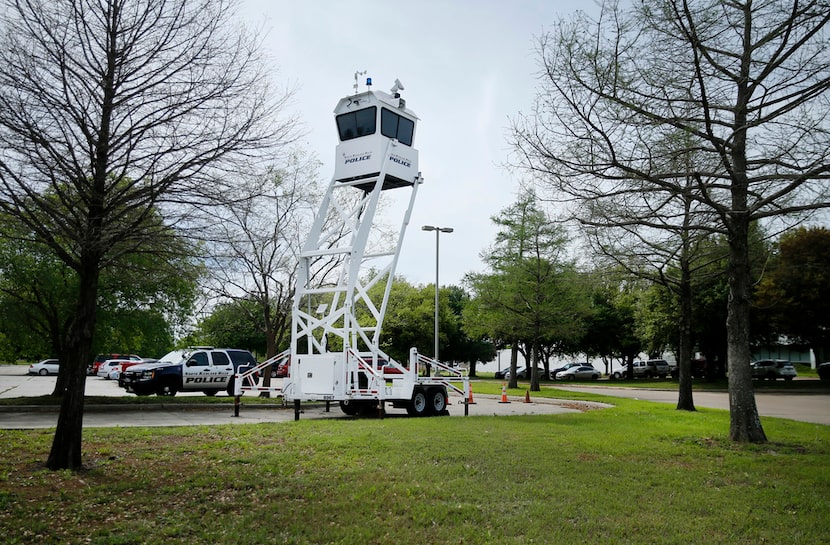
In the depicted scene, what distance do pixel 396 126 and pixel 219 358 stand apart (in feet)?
41.8

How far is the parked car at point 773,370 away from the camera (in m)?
47.5

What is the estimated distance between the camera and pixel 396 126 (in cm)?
1809

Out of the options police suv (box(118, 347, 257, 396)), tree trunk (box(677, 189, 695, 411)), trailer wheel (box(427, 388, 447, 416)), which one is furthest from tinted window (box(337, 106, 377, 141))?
police suv (box(118, 347, 257, 396))

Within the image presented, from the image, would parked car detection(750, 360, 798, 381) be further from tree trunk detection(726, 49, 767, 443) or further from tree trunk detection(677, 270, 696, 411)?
tree trunk detection(726, 49, 767, 443)

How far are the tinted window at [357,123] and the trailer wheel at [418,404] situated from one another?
24.1 feet

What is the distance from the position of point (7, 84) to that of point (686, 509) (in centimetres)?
947

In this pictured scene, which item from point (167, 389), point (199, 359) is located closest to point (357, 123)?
point (199, 359)

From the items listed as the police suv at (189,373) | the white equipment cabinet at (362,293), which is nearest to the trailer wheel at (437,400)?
the white equipment cabinet at (362,293)

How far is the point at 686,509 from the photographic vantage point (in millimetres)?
6742

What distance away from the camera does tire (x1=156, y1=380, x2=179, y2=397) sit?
24.0 metres

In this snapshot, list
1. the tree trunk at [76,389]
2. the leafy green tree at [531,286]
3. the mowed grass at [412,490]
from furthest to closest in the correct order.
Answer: the leafy green tree at [531,286]
the tree trunk at [76,389]
the mowed grass at [412,490]

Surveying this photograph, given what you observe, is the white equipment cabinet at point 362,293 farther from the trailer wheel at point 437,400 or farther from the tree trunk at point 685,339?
the tree trunk at point 685,339

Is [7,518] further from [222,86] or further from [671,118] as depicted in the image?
[671,118]

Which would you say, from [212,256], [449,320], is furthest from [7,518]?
[449,320]
